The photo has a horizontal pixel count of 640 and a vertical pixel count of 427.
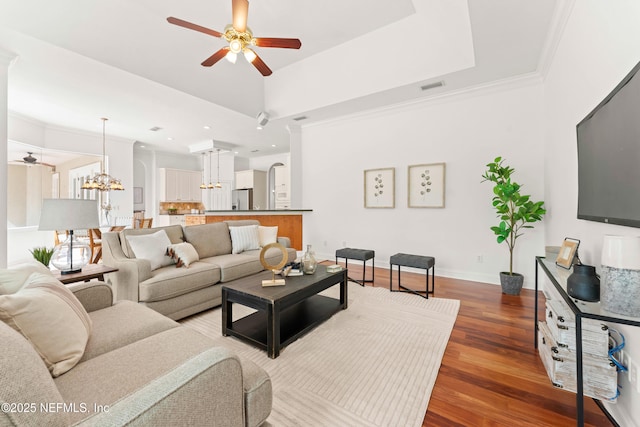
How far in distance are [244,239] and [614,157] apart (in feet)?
12.1

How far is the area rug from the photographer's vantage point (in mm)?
1547

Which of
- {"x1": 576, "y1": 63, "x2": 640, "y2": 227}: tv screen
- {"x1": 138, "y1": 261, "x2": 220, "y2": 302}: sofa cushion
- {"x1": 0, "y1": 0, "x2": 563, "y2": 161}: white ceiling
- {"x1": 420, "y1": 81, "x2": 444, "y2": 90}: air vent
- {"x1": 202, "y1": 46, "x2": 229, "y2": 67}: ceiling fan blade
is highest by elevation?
{"x1": 0, "y1": 0, "x2": 563, "y2": 161}: white ceiling

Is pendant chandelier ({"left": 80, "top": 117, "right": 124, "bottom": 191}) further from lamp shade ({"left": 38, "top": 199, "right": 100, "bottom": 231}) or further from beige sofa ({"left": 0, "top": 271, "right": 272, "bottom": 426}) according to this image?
beige sofa ({"left": 0, "top": 271, "right": 272, "bottom": 426})

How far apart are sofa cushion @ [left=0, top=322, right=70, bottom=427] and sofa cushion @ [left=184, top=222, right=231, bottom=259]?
281 cm

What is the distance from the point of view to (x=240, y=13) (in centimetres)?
247

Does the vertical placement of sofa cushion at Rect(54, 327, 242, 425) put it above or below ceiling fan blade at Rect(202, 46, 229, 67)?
below

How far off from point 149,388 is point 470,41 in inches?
170

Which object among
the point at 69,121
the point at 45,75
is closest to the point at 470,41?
the point at 45,75

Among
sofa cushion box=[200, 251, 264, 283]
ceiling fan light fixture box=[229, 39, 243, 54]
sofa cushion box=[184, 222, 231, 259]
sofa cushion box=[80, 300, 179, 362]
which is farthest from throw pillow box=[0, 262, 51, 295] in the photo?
ceiling fan light fixture box=[229, 39, 243, 54]

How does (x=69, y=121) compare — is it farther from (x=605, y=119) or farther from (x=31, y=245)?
(x=605, y=119)

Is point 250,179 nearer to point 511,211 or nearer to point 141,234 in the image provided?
point 141,234

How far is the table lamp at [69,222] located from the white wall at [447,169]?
12.7ft

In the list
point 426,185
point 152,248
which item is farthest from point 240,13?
point 426,185

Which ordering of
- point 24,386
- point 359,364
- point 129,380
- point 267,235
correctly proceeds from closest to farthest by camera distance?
point 24,386 < point 129,380 < point 359,364 < point 267,235
